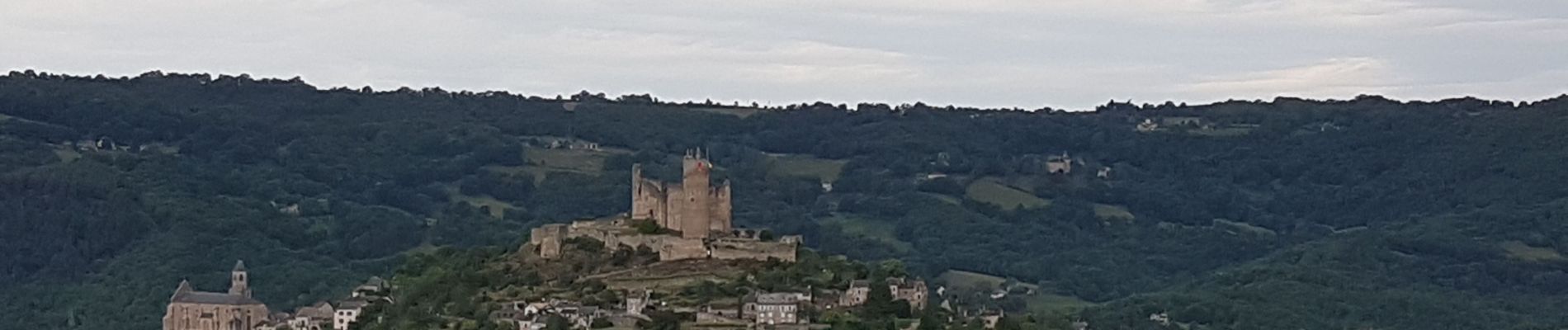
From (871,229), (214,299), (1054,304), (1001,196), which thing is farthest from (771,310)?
(1001,196)

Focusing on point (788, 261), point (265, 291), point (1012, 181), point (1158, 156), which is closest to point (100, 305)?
point (265, 291)

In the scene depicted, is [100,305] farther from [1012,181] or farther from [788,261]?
[1012,181]

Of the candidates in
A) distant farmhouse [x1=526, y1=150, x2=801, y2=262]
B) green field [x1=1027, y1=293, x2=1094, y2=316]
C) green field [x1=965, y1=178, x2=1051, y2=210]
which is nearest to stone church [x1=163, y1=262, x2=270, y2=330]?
distant farmhouse [x1=526, y1=150, x2=801, y2=262]

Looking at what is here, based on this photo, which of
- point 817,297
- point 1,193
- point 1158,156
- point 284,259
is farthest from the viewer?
point 1158,156

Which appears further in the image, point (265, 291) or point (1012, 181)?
point (1012, 181)

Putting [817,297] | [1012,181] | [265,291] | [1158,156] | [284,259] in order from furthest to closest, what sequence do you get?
[1158,156] < [1012,181] < [284,259] < [265,291] < [817,297]

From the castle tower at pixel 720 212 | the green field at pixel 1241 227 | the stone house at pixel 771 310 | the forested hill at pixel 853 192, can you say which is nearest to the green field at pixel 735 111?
the forested hill at pixel 853 192

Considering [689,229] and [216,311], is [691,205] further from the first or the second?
[216,311]
